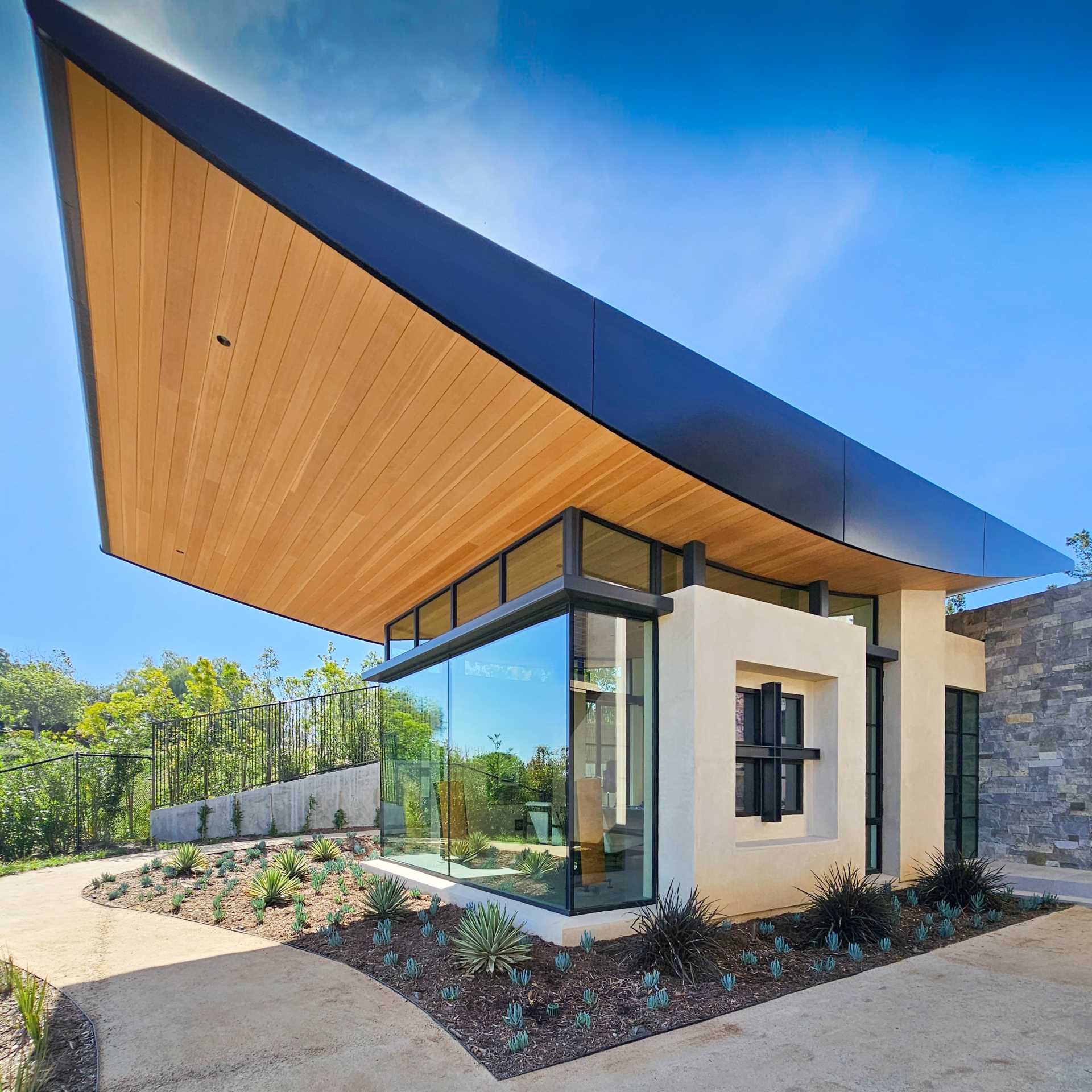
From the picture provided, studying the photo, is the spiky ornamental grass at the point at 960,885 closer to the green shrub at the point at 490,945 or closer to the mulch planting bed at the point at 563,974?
the mulch planting bed at the point at 563,974

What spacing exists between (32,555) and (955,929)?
427ft

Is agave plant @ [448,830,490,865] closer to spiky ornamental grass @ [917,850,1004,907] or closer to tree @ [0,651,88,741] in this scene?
spiky ornamental grass @ [917,850,1004,907]

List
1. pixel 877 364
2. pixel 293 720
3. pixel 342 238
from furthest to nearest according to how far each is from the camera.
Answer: pixel 877 364
pixel 293 720
pixel 342 238

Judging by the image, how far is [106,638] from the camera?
12394 centimetres

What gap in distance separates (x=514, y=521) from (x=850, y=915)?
4.54m

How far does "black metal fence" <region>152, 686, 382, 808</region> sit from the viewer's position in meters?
15.0

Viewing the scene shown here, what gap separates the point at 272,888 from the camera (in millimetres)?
8055

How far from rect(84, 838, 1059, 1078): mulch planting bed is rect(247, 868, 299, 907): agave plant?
0.46 feet

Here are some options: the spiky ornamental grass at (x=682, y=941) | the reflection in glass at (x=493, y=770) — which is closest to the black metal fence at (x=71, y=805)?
the reflection in glass at (x=493, y=770)

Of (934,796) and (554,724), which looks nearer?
(554,724)

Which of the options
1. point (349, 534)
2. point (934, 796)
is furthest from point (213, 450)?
point (934, 796)

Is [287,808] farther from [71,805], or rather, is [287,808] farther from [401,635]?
[401,635]

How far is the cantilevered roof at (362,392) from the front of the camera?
11.9 feet

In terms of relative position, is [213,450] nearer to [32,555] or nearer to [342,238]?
[342,238]
